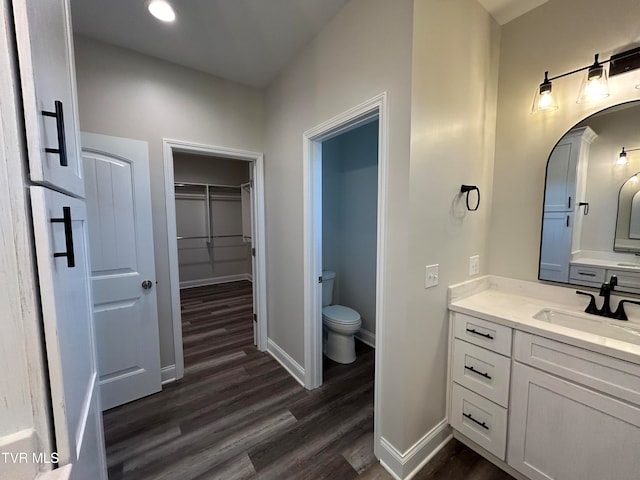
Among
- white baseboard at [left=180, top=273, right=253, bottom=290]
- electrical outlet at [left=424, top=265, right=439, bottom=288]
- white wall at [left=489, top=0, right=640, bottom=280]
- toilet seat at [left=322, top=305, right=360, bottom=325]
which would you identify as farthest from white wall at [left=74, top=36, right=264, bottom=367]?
white baseboard at [left=180, top=273, right=253, bottom=290]

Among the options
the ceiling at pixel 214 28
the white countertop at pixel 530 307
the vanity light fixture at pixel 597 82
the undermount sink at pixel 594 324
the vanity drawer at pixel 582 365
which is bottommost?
the vanity drawer at pixel 582 365

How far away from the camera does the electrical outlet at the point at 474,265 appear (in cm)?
175

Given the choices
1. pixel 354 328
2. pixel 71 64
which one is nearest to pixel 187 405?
pixel 354 328

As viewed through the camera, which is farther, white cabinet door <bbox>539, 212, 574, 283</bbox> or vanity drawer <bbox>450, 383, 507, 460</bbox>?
white cabinet door <bbox>539, 212, 574, 283</bbox>

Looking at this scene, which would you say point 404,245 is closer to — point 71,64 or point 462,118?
point 462,118

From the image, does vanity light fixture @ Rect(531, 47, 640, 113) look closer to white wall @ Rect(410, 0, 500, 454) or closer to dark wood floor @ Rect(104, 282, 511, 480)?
white wall @ Rect(410, 0, 500, 454)

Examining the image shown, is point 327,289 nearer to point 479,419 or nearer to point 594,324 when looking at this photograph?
point 479,419

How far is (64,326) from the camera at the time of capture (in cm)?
61

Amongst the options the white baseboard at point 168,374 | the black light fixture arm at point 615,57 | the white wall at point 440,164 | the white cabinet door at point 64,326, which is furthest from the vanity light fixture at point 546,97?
the white baseboard at point 168,374

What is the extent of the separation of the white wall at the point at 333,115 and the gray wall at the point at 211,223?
3.14 m

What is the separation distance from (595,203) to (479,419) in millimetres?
1447

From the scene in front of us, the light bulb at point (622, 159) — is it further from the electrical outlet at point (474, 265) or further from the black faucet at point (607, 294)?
the electrical outlet at point (474, 265)

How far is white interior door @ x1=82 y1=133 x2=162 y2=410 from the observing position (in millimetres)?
1840

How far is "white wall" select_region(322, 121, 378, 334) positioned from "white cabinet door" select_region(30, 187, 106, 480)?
2395mm
